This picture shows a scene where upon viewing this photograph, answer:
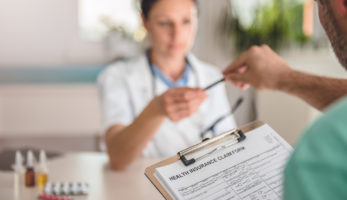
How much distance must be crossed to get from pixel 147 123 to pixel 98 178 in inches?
9.6

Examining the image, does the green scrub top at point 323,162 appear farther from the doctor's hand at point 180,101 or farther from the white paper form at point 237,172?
the doctor's hand at point 180,101

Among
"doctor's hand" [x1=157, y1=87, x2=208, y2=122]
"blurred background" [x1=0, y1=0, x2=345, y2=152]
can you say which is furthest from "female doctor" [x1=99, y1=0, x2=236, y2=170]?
"blurred background" [x1=0, y1=0, x2=345, y2=152]

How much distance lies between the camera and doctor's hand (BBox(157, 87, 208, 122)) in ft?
4.28

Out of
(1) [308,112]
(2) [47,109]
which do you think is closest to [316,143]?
(1) [308,112]

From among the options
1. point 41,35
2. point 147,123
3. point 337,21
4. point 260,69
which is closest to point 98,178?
point 147,123

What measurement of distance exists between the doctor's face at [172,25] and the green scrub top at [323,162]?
138cm

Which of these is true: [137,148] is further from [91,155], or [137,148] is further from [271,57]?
[271,57]

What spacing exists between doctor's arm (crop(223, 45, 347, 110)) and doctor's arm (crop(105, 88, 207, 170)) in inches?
5.5

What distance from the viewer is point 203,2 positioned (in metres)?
4.21

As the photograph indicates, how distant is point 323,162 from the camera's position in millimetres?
388

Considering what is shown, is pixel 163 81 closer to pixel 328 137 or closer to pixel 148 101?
pixel 148 101

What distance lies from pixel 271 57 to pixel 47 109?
3.05 meters

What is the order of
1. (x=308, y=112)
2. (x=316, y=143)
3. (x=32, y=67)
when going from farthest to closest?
(x=32, y=67) → (x=308, y=112) → (x=316, y=143)

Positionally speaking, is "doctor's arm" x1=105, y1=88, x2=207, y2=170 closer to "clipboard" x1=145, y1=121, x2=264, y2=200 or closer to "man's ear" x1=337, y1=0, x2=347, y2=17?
"clipboard" x1=145, y1=121, x2=264, y2=200
